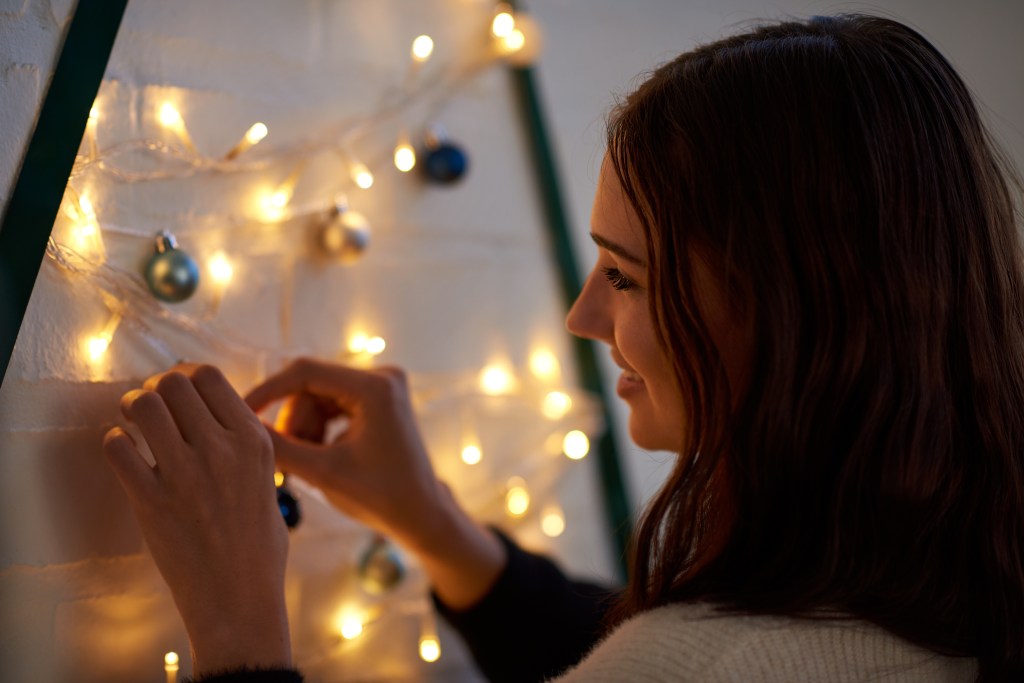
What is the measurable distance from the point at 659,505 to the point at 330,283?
46 cm

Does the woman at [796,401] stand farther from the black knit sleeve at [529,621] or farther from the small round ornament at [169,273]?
the black knit sleeve at [529,621]

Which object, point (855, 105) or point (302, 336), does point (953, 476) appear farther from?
point (302, 336)

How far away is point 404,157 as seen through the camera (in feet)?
3.52

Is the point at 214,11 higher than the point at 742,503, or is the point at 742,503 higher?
the point at 214,11

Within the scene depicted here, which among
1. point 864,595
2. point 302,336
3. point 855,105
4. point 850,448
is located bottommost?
point 864,595

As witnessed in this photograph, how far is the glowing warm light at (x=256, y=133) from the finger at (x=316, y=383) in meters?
0.23

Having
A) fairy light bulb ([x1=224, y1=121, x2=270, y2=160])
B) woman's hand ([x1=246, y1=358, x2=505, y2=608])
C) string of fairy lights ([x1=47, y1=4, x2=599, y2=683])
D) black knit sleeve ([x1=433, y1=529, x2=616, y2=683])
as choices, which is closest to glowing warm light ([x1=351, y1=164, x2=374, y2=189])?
string of fairy lights ([x1=47, y1=4, x2=599, y2=683])

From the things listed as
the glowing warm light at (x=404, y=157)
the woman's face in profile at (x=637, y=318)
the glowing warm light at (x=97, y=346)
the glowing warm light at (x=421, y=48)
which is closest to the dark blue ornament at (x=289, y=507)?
the glowing warm light at (x=97, y=346)

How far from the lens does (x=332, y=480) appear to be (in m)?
0.90

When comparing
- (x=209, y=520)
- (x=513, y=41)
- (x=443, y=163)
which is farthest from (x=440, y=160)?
(x=209, y=520)

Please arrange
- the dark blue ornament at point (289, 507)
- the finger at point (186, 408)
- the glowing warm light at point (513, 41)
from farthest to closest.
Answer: the glowing warm light at point (513, 41)
the dark blue ornament at point (289, 507)
the finger at point (186, 408)

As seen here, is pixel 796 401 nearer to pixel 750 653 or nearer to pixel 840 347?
pixel 840 347

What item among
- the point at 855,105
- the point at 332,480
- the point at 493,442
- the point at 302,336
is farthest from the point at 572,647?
the point at 855,105

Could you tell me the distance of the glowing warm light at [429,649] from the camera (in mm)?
1044
